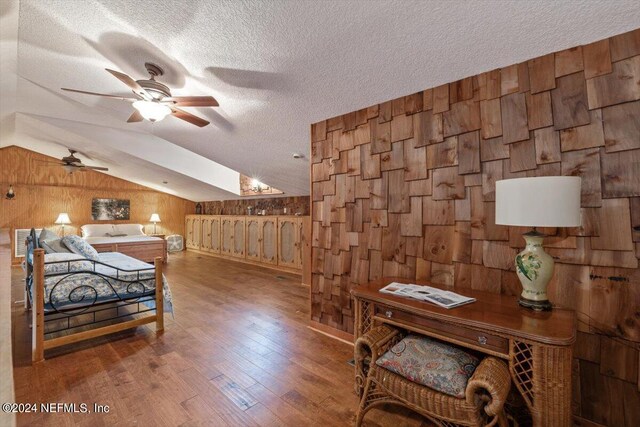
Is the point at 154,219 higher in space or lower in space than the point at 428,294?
higher

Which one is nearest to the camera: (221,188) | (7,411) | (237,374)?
Result: (7,411)

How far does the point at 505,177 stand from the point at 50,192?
352 inches

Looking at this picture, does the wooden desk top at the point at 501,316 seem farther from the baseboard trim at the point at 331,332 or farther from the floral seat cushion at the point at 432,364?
the baseboard trim at the point at 331,332

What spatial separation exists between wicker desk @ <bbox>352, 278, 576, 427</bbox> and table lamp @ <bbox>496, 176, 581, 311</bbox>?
131 millimetres

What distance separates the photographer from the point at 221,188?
20.4 ft

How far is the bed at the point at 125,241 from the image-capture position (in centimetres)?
581

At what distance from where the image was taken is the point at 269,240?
592 centimetres

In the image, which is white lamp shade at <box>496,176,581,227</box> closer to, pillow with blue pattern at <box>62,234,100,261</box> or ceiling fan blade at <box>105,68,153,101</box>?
ceiling fan blade at <box>105,68,153,101</box>

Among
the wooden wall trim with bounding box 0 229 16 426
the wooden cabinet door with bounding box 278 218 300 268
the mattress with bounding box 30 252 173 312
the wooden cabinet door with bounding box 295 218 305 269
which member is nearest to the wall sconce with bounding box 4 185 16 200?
the mattress with bounding box 30 252 173 312

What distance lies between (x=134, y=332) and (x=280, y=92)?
2.77 meters

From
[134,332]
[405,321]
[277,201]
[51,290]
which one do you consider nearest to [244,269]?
[277,201]

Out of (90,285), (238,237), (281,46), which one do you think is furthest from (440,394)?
(238,237)

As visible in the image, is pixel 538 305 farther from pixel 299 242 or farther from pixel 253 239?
pixel 253 239

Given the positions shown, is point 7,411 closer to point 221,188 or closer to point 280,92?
point 280,92
